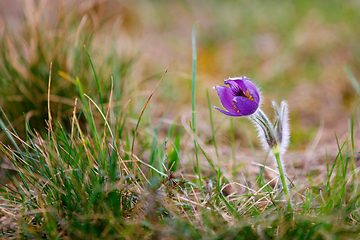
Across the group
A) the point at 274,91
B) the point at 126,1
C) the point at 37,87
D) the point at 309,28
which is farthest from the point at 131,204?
the point at 126,1

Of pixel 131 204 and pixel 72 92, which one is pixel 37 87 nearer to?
pixel 72 92

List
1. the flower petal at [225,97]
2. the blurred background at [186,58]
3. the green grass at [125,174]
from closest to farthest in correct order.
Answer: the green grass at [125,174], the flower petal at [225,97], the blurred background at [186,58]

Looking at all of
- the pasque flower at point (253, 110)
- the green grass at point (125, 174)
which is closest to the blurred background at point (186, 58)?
the green grass at point (125, 174)

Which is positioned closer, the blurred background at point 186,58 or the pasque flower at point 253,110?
the pasque flower at point 253,110

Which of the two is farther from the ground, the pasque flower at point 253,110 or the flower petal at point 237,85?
the flower petal at point 237,85

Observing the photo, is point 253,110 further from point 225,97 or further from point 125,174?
point 125,174

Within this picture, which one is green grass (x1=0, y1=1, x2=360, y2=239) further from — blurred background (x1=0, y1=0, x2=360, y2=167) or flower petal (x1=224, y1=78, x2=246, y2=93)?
flower petal (x1=224, y1=78, x2=246, y2=93)

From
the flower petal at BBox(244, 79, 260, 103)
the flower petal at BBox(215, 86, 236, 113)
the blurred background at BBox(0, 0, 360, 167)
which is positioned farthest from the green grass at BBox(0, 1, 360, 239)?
the flower petal at BBox(244, 79, 260, 103)

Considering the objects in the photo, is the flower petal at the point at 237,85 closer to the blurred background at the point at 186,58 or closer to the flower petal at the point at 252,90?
the flower petal at the point at 252,90
